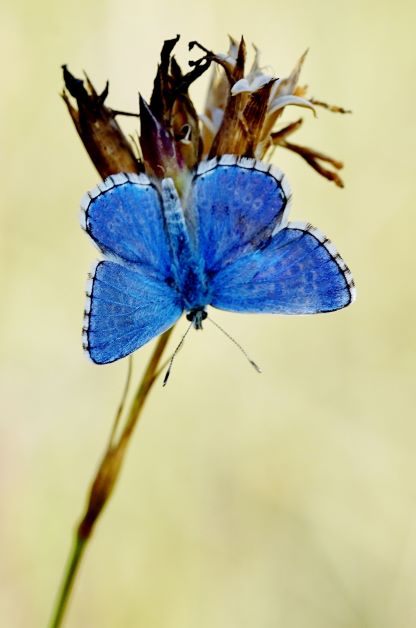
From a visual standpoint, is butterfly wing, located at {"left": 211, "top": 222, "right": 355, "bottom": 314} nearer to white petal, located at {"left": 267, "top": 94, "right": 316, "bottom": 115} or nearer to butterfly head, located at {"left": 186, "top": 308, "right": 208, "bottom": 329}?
butterfly head, located at {"left": 186, "top": 308, "right": 208, "bottom": 329}

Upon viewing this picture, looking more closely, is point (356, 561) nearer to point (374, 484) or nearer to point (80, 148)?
point (374, 484)

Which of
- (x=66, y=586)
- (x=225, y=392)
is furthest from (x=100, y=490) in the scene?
(x=225, y=392)

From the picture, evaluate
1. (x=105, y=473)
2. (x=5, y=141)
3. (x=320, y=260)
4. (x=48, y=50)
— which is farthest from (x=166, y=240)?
(x=48, y=50)

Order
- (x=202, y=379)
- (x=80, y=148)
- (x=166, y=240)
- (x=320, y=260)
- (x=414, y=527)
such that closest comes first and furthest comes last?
(x=320, y=260) → (x=166, y=240) → (x=414, y=527) → (x=202, y=379) → (x=80, y=148)

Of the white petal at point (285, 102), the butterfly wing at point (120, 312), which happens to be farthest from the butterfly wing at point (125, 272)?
the white petal at point (285, 102)

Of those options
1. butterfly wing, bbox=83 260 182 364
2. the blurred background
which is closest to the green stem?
butterfly wing, bbox=83 260 182 364

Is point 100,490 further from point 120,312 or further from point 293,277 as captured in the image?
point 293,277

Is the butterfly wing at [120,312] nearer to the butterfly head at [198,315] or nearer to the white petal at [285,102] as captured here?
the butterfly head at [198,315]
